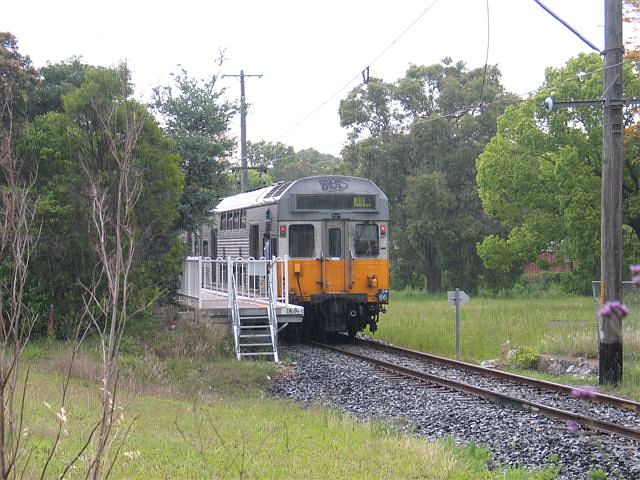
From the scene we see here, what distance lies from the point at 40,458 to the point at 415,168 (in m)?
36.0

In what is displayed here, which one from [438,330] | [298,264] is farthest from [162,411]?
[438,330]

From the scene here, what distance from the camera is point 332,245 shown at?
63.2 feet

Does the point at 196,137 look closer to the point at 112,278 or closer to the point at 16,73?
the point at 16,73

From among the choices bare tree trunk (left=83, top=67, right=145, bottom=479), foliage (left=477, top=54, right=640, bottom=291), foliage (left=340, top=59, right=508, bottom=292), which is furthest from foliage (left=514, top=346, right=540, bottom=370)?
foliage (left=340, top=59, right=508, bottom=292)

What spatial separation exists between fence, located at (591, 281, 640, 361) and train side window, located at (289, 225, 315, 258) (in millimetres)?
6174

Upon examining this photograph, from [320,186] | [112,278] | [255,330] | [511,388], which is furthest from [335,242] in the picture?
[112,278]

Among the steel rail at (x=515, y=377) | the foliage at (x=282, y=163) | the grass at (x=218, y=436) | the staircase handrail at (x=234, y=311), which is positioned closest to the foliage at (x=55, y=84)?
the staircase handrail at (x=234, y=311)

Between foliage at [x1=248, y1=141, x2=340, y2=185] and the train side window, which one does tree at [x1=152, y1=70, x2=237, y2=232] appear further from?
foliage at [x1=248, y1=141, x2=340, y2=185]

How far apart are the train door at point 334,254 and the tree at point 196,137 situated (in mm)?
3996

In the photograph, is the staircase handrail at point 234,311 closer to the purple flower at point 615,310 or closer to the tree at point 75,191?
the tree at point 75,191

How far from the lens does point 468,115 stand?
135 feet

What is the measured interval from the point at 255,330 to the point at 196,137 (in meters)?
6.04

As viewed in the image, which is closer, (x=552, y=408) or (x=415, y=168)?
(x=552, y=408)

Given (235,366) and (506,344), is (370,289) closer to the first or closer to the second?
(506,344)
